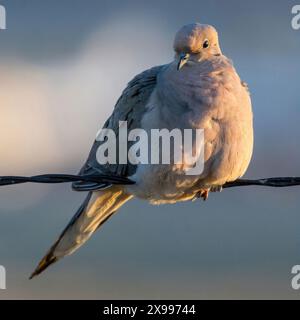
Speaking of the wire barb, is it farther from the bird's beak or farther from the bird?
the bird's beak

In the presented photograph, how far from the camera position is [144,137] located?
528cm

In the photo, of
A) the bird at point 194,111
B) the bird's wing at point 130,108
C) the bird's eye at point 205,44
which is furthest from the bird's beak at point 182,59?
the bird's wing at point 130,108

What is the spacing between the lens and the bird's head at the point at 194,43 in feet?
17.2

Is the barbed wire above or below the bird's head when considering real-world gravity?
below

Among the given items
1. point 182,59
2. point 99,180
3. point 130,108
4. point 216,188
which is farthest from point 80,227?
point 182,59

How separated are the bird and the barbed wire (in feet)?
0.61

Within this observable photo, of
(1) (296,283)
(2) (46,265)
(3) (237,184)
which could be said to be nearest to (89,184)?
(2) (46,265)

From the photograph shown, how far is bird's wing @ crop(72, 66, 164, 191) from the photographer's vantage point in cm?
552

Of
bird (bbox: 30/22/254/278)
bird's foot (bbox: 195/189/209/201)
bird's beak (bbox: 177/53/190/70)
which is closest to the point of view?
bird (bbox: 30/22/254/278)

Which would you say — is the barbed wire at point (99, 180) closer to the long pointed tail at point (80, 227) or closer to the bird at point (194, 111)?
the bird at point (194, 111)

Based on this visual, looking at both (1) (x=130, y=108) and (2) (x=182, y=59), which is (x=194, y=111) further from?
(1) (x=130, y=108)

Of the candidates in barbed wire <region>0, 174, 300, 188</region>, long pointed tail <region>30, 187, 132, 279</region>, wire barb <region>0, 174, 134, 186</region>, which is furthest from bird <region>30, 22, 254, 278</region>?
wire barb <region>0, 174, 134, 186</region>

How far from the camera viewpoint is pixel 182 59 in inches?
204

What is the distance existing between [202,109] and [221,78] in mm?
292
